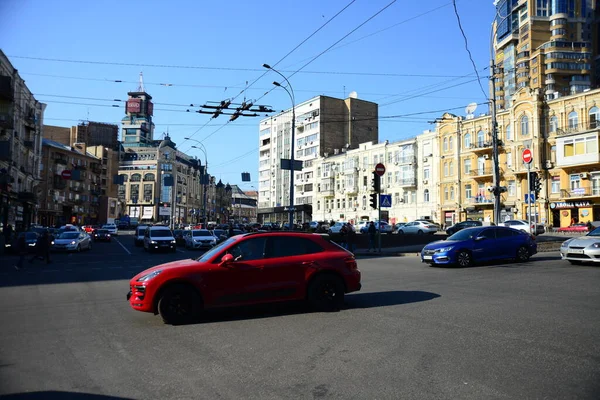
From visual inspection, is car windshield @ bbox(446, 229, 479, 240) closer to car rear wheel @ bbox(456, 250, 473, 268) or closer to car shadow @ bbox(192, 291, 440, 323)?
car rear wheel @ bbox(456, 250, 473, 268)

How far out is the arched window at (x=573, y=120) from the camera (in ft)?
165

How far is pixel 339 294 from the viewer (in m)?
9.05

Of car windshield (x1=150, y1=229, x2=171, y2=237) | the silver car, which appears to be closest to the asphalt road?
the silver car

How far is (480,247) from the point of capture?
17.2 meters

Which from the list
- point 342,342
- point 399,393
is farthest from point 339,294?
point 399,393

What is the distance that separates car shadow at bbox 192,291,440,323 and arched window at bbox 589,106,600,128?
156ft

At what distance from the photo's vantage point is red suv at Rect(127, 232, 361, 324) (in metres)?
8.05

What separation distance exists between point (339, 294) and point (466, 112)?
5654 centimetres

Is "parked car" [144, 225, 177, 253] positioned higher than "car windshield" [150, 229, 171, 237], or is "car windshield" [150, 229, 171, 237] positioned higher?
"car windshield" [150, 229, 171, 237]

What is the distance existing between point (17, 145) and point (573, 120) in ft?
187

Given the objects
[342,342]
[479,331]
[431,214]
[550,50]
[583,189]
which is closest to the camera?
[342,342]

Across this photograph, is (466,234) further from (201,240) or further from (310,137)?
(310,137)

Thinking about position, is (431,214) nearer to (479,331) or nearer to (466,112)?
(466,112)

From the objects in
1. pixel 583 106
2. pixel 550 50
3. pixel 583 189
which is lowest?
pixel 583 189
